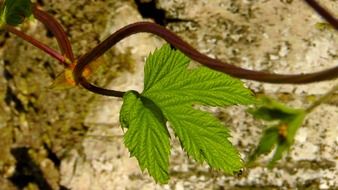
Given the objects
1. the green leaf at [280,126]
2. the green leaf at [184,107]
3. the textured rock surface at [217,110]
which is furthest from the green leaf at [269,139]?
the textured rock surface at [217,110]

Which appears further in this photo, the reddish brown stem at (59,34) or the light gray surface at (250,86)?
the light gray surface at (250,86)

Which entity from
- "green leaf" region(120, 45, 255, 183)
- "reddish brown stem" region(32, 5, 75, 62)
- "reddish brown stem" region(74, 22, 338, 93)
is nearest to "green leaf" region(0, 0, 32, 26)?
"reddish brown stem" region(32, 5, 75, 62)

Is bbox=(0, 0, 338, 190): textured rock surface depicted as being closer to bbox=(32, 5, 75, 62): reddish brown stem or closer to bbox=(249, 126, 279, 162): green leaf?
bbox=(32, 5, 75, 62): reddish brown stem

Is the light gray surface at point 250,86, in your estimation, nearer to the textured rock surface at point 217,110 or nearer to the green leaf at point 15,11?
the textured rock surface at point 217,110

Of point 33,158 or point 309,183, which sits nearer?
point 309,183

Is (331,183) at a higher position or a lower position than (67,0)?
lower

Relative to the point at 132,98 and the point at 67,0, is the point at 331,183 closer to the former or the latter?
the point at 132,98

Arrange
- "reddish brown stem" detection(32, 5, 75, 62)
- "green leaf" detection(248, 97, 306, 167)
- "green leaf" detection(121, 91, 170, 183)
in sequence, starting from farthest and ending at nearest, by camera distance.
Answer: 1. "reddish brown stem" detection(32, 5, 75, 62)
2. "green leaf" detection(121, 91, 170, 183)
3. "green leaf" detection(248, 97, 306, 167)

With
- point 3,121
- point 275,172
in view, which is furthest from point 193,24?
point 3,121
